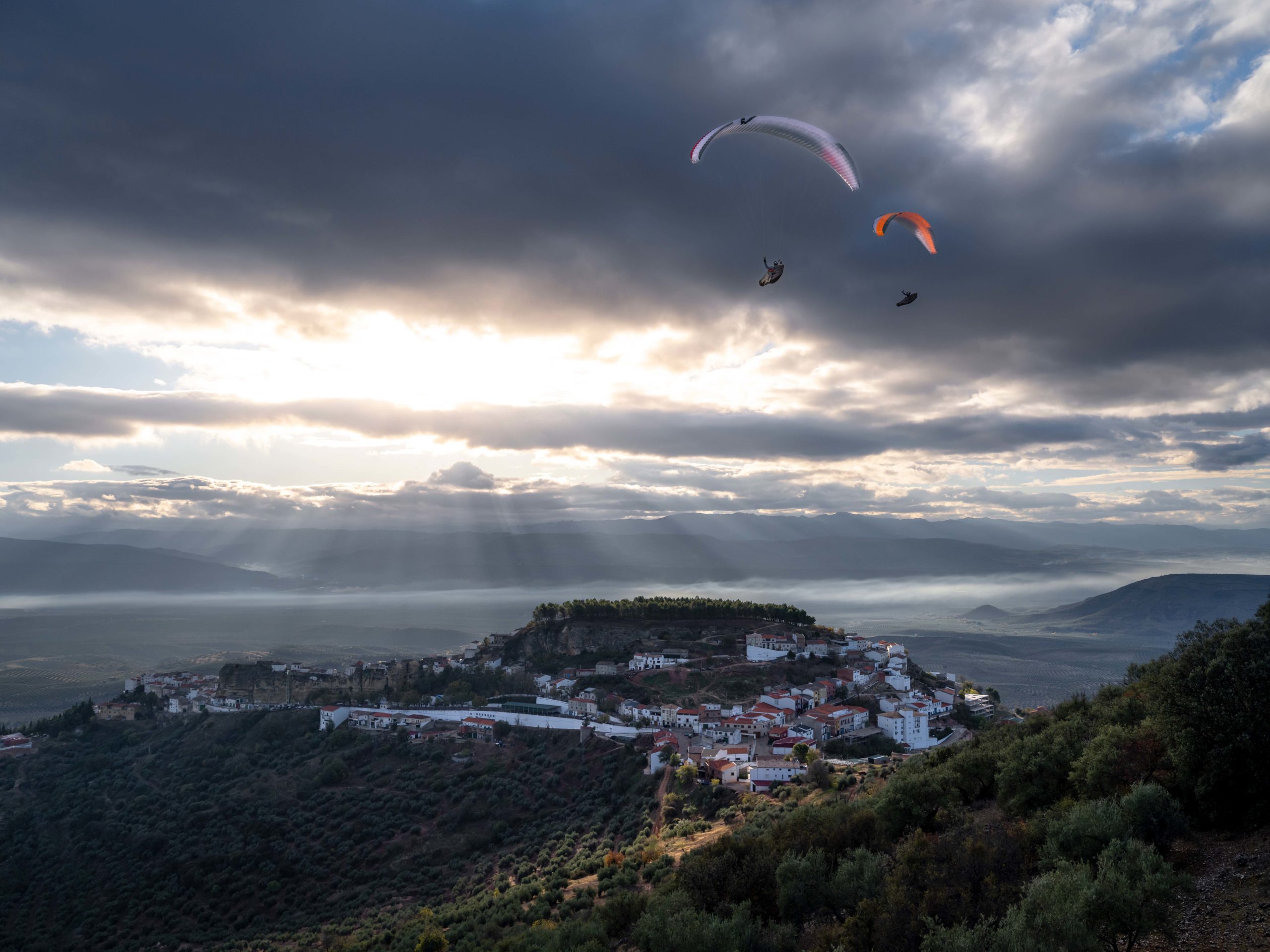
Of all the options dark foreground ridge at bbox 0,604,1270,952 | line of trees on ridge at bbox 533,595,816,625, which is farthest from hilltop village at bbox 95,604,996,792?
dark foreground ridge at bbox 0,604,1270,952

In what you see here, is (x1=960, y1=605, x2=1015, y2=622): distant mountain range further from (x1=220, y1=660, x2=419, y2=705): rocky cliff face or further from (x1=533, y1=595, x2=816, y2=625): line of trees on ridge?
(x1=220, y1=660, x2=419, y2=705): rocky cliff face

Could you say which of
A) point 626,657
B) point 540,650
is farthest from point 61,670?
point 626,657

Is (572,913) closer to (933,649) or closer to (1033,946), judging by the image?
(1033,946)

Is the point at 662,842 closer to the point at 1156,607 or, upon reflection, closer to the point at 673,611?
the point at 673,611

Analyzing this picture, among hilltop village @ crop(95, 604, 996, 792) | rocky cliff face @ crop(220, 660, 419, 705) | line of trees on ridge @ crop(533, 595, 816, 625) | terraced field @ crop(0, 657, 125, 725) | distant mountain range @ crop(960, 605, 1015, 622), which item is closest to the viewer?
hilltop village @ crop(95, 604, 996, 792)

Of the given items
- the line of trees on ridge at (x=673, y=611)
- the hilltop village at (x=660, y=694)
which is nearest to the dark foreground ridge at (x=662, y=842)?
the hilltop village at (x=660, y=694)

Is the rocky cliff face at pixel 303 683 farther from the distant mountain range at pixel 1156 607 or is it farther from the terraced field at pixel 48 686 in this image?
the distant mountain range at pixel 1156 607
